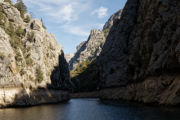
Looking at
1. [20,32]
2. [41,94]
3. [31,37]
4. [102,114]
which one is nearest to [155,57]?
[102,114]

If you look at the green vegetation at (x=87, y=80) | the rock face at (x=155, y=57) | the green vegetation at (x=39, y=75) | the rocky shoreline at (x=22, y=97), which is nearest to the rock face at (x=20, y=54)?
the green vegetation at (x=39, y=75)

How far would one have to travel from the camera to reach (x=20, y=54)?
70.0m

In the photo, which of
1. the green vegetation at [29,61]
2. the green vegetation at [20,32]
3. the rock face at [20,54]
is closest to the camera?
the rock face at [20,54]

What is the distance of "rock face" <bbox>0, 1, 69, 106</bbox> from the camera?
198ft

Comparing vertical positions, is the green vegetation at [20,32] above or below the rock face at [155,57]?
above

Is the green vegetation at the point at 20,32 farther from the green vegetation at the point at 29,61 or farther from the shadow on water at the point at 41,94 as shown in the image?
the shadow on water at the point at 41,94

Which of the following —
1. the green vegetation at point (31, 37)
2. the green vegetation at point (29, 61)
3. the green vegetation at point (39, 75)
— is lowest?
the green vegetation at point (39, 75)

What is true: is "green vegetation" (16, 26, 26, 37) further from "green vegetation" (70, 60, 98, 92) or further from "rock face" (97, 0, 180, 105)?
"green vegetation" (70, 60, 98, 92)

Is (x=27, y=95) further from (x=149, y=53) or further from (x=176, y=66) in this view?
(x=176, y=66)

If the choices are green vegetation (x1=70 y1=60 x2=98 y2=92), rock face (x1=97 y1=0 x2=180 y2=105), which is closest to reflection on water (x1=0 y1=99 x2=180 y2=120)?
rock face (x1=97 y1=0 x2=180 y2=105)

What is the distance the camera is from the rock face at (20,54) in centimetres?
6034

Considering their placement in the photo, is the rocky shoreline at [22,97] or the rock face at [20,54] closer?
the rocky shoreline at [22,97]

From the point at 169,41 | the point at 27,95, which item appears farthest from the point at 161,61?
the point at 27,95

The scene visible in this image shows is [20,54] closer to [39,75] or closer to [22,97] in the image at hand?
[39,75]
